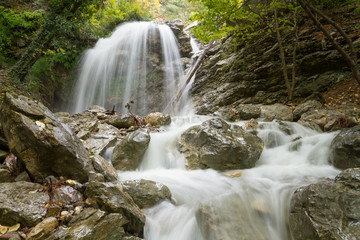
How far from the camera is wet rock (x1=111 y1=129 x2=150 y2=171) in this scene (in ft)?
14.2

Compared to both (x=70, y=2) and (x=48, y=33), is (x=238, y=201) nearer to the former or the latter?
(x=48, y=33)

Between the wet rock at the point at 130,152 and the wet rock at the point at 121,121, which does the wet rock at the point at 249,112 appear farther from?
the wet rock at the point at 121,121

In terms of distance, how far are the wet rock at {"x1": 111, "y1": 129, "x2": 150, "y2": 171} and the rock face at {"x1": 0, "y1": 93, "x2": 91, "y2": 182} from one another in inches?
45.8

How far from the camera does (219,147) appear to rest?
13.5 feet

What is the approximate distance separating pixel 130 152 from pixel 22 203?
7.73 feet

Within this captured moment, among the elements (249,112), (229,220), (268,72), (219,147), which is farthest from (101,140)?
(268,72)

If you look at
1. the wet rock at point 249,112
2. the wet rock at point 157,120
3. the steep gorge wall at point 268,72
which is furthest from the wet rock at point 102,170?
the steep gorge wall at point 268,72

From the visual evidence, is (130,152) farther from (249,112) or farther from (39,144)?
(249,112)

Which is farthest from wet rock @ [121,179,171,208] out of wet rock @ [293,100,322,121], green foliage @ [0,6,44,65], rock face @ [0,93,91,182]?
green foliage @ [0,6,44,65]

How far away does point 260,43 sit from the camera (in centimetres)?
897

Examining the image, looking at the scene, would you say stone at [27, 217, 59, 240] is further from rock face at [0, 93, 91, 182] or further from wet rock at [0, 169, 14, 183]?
wet rock at [0, 169, 14, 183]

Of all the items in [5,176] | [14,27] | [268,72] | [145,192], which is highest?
[14,27]

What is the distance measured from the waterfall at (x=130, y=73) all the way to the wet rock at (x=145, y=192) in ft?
28.5

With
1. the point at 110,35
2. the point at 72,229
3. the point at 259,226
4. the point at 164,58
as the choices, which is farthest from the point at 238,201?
the point at 110,35
